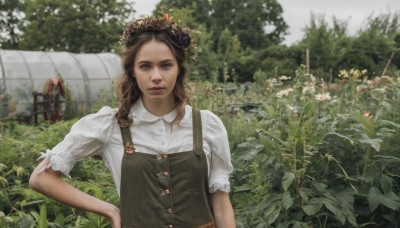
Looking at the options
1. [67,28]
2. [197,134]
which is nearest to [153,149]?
[197,134]

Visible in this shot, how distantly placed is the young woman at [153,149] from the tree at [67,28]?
21.6 meters

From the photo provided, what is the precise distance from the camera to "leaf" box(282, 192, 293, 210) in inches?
94.0

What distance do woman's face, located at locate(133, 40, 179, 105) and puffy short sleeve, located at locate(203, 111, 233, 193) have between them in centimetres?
19

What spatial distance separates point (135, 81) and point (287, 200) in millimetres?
1142

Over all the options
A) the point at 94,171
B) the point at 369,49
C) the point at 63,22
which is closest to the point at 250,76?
the point at 369,49

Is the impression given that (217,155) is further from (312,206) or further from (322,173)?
(322,173)

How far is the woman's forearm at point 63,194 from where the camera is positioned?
151cm

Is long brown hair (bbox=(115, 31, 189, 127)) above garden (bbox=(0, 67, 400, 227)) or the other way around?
above

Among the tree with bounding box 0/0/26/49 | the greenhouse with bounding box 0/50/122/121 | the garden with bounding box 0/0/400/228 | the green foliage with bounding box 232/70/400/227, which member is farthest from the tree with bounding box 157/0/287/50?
the green foliage with bounding box 232/70/400/227

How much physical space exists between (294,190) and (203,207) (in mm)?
1159

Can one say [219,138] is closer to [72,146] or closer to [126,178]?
[126,178]

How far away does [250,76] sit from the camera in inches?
659

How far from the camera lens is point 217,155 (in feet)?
5.37

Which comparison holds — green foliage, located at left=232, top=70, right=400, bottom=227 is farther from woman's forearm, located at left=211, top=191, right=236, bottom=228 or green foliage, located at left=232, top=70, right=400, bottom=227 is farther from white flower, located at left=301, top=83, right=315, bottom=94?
woman's forearm, located at left=211, top=191, right=236, bottom=228
